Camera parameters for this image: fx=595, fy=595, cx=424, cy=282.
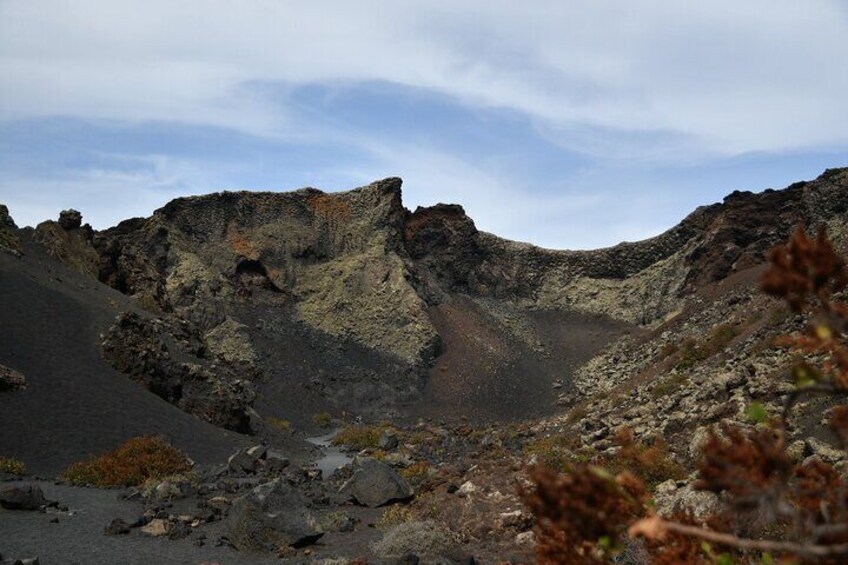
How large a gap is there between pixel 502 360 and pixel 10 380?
139 ft

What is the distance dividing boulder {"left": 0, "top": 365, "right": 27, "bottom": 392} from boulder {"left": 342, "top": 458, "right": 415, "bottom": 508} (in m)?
15.4

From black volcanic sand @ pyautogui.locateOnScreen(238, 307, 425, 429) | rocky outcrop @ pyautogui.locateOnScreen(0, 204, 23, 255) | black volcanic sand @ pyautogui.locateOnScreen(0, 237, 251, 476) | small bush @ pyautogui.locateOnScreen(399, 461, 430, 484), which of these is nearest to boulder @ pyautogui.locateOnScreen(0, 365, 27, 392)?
black volcanic sand @ pyautogui.locateOnScreen(0, 237, 251, 476)

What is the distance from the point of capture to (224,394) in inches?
1293

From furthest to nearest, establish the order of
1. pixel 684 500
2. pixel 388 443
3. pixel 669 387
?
pixel 388 443
pixel 669 387
pixel 684 500

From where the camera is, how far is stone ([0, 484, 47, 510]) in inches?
603

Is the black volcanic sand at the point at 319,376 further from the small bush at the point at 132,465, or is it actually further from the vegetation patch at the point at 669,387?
the vegetation patch at the point at 669,387

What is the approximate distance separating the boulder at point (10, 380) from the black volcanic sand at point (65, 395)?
394 mm

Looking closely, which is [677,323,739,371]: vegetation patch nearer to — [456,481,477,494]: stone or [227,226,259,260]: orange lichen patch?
[456,481,477,494]: stone

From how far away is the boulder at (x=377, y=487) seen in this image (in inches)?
722

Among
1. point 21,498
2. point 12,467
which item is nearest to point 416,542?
point 21,498

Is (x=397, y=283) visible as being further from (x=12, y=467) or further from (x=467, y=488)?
(x=467, y=488)

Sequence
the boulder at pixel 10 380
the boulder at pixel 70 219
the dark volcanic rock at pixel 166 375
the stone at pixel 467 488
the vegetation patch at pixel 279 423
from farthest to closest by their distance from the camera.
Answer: the boulder at pixel 70 219 → the vegetation patch at pixel 279 423 → the dark volcanic rock at pixel 166 375 → the boulder at pixel 10 380 → the stone at pixel 467 488

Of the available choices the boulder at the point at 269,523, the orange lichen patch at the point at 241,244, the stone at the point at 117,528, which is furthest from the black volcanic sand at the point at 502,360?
the stone at the point at 117,528

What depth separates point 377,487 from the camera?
60.7 feet
